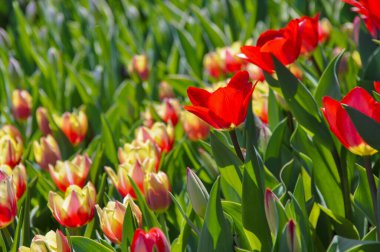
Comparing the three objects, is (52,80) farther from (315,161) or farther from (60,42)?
(315,161)

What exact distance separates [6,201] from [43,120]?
786 millimetres

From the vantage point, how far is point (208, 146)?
1.59 meters

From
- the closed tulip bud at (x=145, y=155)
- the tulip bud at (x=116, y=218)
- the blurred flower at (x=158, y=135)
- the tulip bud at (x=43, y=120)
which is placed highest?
the tulip bud at (x=116, y=218)

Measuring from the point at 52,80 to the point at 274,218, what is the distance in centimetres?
167

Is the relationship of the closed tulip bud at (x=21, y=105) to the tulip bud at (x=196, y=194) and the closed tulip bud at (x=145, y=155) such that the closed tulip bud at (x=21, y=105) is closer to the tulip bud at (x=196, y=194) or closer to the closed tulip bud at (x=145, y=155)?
the closed tulip bud at (x=145, y=155)

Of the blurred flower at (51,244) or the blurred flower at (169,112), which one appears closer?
the blurred flower at (51,244)

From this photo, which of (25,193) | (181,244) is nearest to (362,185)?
(181,244)

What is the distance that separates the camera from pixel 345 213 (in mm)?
1487

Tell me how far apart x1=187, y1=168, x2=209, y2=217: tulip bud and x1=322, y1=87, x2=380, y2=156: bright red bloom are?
10.1 inches

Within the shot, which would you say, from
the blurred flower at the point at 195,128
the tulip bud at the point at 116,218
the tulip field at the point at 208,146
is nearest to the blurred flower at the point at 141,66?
the tulip field at the point at 208,146

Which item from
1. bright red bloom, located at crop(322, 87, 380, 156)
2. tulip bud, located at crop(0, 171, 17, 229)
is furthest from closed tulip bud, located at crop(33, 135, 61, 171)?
bright red bloom, located at crop(322, 87, 380, 156)

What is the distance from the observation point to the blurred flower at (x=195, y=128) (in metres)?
1.85

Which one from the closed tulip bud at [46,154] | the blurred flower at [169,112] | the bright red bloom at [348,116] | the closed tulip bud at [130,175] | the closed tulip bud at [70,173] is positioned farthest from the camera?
the blurred flower at [169,112]

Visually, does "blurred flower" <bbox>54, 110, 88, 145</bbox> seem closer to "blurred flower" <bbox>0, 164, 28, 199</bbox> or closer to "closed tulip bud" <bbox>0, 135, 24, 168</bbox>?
"closed tulip bud" <bbox>0, 135, 24, 168</bbox>
